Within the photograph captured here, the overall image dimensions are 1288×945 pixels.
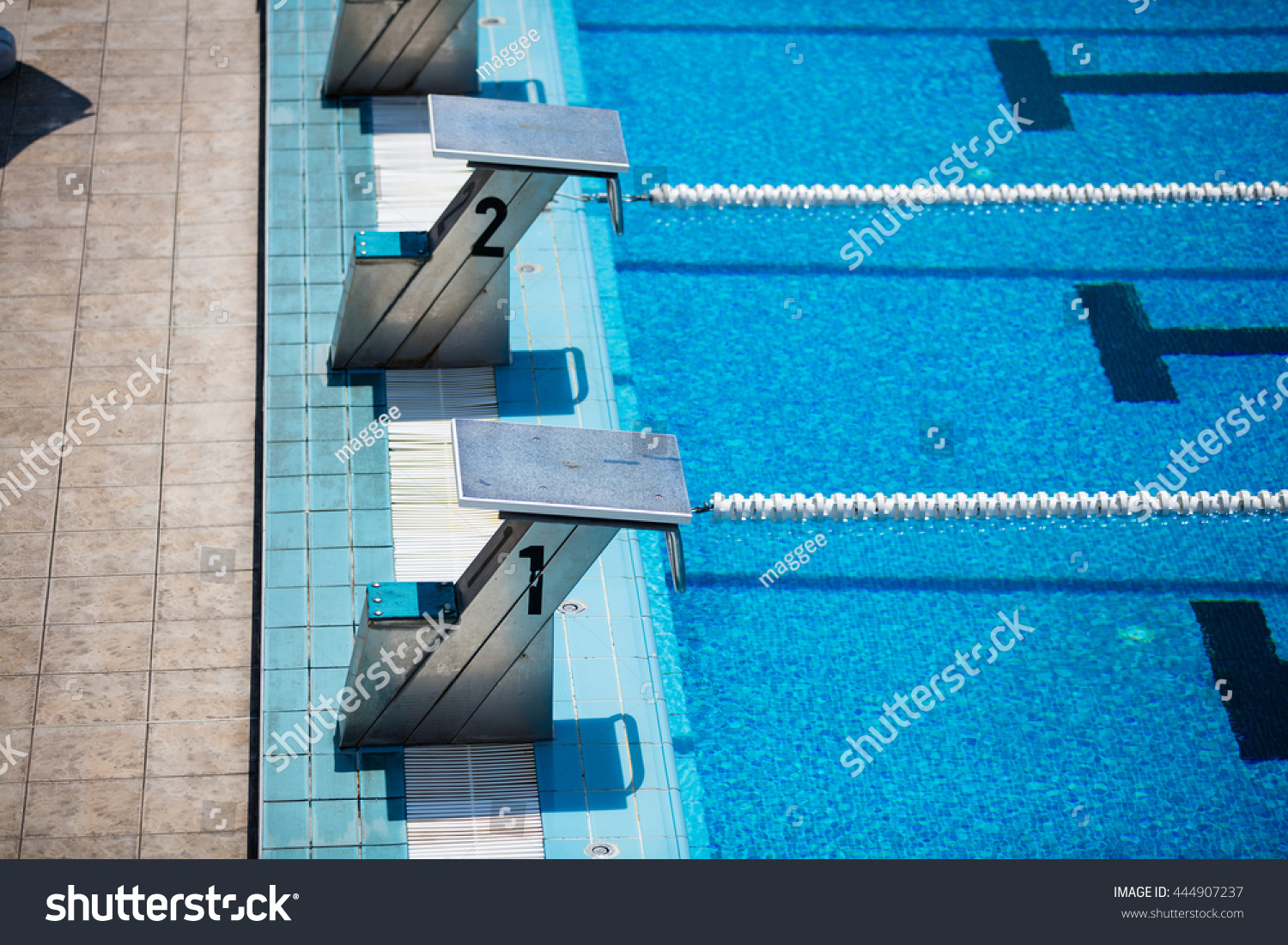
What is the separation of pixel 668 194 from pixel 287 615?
3.46 meters

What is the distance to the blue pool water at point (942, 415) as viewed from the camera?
16.9 ft

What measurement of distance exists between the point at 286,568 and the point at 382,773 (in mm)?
980

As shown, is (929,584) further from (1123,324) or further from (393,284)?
(393,284)

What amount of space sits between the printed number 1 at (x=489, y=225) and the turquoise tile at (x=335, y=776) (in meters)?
2.11

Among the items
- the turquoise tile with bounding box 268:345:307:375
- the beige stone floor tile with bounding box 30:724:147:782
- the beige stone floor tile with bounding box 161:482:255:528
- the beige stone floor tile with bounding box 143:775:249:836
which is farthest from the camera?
the turquoise tile with bounding box 268:345:307:375

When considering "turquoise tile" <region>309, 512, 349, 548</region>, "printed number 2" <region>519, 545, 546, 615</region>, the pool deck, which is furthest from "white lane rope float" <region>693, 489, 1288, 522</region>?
the pool deck

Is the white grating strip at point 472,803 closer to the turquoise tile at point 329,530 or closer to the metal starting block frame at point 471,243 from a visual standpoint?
the turquoise tile at point 329,530

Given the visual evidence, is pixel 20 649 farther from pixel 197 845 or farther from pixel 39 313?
pixel 39 313

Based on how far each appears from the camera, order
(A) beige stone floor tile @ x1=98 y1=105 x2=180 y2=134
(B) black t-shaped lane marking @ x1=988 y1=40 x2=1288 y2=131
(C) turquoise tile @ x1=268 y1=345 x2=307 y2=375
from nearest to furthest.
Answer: (C) turquoise tile @ x1=268 y1=345 x2=307 y2=375 → (A) beige stone floor tile @ x1=98 y1=105 x2=180 y2=134 → (B) black t-shaped lane marking @ x1=988 y1=40 x2=1288 y2=131

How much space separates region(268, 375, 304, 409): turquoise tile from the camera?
228 inches

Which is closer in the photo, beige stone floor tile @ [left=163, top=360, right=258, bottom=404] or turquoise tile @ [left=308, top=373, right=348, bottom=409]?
turquoise tile @ [left=308, top=373, right=348, bottom=409]

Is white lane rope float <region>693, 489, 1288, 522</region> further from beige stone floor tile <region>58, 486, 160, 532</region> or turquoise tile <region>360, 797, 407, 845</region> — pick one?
beige stone floor tile <region>58, 486, 160, 532</region>

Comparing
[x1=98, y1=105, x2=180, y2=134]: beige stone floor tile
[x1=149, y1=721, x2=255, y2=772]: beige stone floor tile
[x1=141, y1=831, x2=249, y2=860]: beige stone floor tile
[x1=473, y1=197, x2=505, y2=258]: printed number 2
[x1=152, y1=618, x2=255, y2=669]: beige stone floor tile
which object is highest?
[x1=98, y1=105, x2=180, y2=134]: beige stone floor tile
